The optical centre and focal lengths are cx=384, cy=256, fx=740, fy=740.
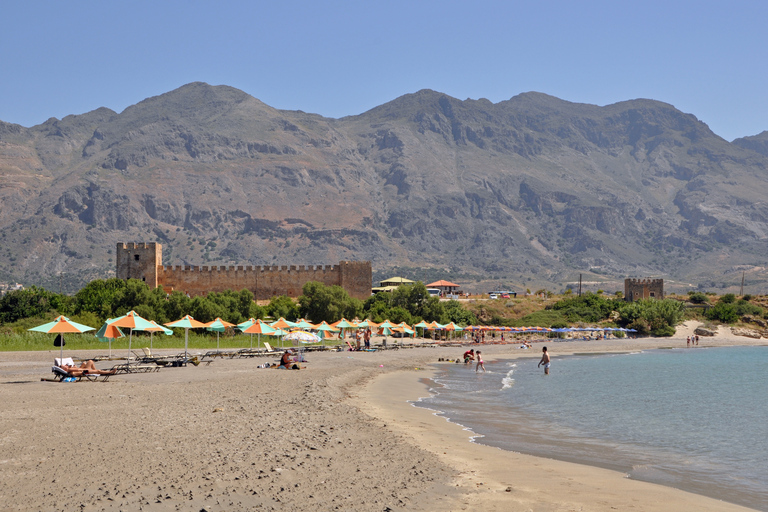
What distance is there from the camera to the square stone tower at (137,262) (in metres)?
57.9

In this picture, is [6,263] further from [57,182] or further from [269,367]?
[269,367]

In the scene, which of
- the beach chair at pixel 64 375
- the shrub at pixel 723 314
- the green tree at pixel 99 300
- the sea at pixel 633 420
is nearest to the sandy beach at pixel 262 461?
the sea at pixel 633 420

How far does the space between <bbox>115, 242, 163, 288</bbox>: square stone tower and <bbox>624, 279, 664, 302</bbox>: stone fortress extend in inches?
1917

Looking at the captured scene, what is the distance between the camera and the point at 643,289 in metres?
78.1

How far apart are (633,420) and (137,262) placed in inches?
1968

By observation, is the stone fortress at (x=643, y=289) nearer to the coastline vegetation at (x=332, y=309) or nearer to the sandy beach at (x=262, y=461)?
the coastline vegetation at (x=332, y=309)

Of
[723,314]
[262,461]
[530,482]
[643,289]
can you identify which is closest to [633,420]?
[530,482]

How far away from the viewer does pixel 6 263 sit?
149750 millimetres

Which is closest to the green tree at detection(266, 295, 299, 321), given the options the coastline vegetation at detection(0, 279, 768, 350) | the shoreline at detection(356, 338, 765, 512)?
the coastline vegetation at detection(0, 279, 768, 350)

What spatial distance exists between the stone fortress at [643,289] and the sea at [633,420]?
51762mm

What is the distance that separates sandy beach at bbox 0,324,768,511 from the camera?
6527 mm

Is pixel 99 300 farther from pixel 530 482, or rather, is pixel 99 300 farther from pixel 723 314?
pixel 723 314

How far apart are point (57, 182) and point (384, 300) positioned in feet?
524

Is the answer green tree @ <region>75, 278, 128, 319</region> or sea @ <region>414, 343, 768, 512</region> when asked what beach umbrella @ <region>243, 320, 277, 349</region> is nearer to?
sea @ <region>414, 343, 768, 512</region>
